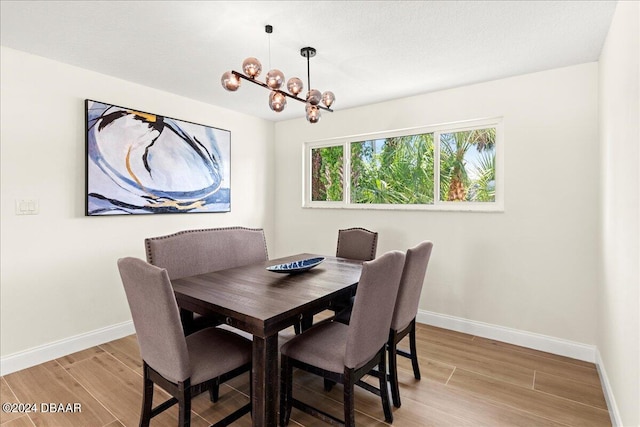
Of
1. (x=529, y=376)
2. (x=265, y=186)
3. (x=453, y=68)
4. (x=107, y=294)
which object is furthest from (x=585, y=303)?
(x=107, y=294)

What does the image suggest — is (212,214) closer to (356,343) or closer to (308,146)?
(308,146)

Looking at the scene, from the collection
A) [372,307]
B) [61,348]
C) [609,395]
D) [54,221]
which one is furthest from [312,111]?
[61,348]

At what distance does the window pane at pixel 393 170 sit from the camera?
3.58 metres

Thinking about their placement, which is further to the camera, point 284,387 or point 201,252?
point 201,252

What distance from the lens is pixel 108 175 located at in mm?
2973

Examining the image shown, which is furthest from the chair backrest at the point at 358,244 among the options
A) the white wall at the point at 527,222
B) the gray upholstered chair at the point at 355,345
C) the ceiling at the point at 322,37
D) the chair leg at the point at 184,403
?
the chair leg at the point at 184,403

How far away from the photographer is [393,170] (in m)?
3.81

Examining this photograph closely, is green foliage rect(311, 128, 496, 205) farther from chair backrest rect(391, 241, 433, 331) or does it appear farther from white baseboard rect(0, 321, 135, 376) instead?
white baseboard rect(0, 321, 135, 376)

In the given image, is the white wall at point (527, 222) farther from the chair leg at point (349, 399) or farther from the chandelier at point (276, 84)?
the chair leg at point (349, 399)

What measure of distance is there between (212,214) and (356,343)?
9.07 feet

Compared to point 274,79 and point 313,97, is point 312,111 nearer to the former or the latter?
point 313,97

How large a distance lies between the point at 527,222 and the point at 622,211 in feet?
4.02

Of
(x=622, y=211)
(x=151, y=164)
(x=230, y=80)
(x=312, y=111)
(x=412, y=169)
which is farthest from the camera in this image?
(x=412, y=169)

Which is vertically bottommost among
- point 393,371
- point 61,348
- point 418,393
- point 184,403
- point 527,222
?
point 418,393
